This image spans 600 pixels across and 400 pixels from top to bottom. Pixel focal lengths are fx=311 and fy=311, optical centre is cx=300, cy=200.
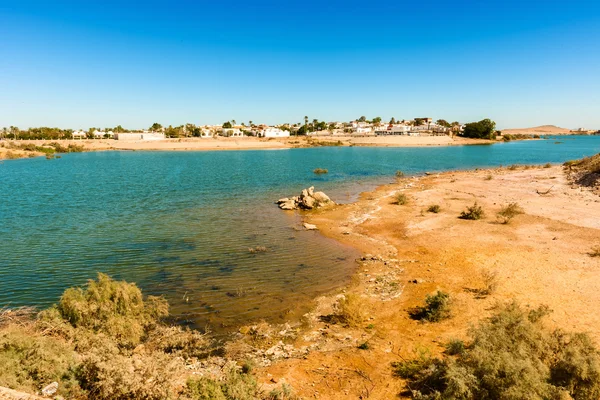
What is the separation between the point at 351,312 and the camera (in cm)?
1384

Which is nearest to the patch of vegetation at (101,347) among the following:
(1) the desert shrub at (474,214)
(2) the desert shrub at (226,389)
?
(2) the desert shrub at (226,389)

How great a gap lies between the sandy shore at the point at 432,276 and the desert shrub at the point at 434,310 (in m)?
0.32

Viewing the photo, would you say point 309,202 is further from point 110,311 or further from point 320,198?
point 110,311

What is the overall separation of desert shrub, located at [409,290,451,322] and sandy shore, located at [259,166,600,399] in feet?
1.05

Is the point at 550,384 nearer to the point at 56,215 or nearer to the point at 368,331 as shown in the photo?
the point at 368,331

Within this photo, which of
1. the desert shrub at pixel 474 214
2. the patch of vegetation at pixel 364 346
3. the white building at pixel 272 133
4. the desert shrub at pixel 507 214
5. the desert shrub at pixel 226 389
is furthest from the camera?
the white building at pixel 272 133

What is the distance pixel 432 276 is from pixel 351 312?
7254 millimetres

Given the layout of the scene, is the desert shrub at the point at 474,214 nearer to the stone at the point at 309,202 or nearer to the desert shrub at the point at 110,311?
the stone at the point at 309,202

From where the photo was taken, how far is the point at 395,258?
21531 millimetres

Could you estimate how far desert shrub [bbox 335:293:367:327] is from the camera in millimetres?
13820

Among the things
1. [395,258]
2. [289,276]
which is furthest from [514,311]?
[289,276]

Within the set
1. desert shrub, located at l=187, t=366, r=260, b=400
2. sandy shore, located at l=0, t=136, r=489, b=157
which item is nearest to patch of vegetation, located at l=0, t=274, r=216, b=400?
desert shrub, located at l=187, t=366, r=260, b=400

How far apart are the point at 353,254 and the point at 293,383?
13048mm

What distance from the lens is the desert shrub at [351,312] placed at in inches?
544
